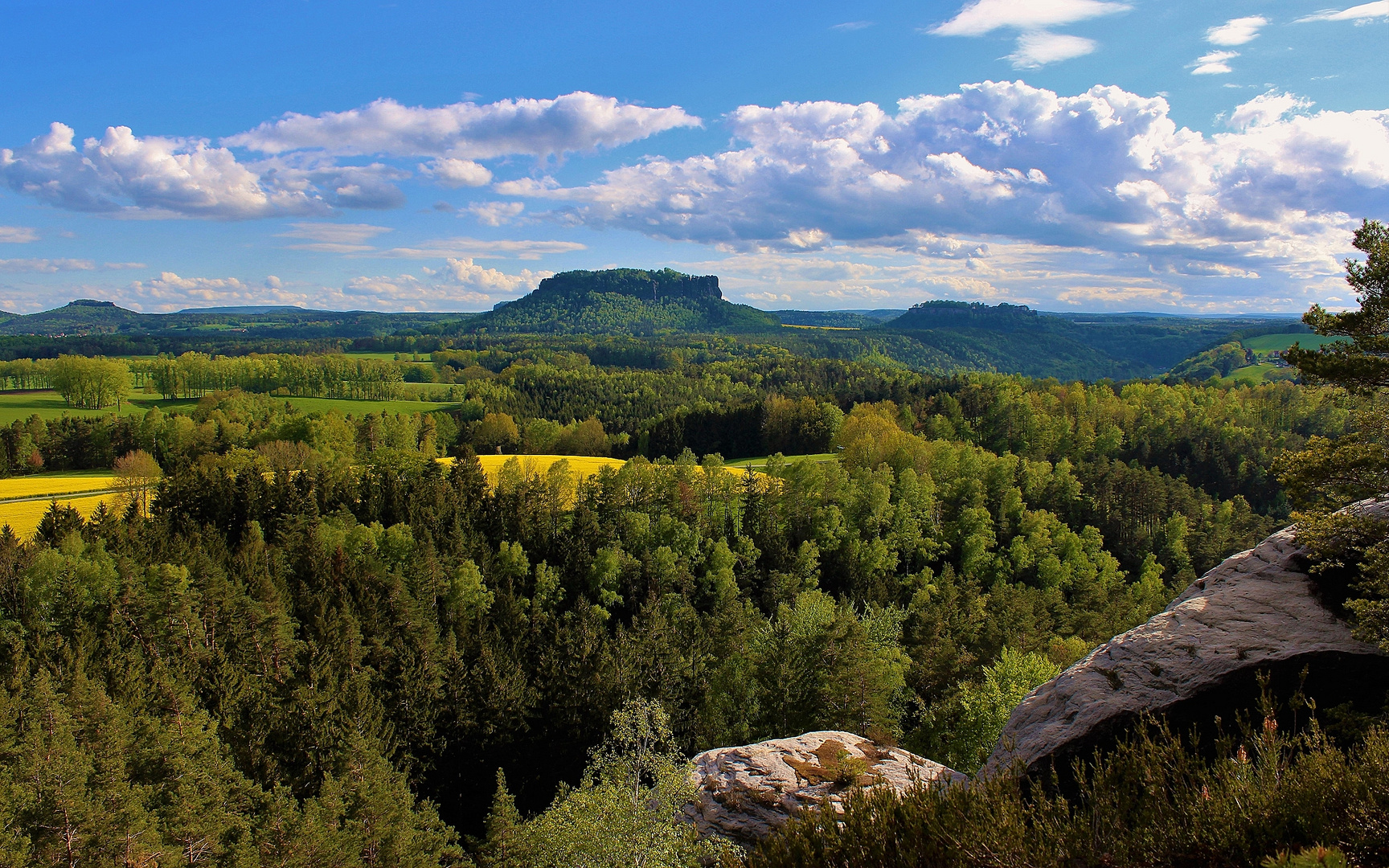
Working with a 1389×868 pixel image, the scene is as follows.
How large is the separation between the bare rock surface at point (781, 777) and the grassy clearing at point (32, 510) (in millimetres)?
64295

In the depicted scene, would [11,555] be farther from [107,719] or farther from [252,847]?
[252,847]

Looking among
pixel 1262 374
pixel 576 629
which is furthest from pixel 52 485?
pixel 1262 374

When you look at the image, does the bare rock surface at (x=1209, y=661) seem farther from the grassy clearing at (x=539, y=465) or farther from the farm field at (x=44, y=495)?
the farm field at (x=44, y=495)

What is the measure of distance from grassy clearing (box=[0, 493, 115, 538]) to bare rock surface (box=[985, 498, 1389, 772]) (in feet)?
242

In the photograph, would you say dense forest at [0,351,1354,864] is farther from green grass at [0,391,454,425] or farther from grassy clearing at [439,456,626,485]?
green grass at [0,391,454,425]

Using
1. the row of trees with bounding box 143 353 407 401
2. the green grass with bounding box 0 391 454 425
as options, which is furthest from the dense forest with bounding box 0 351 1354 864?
the row of trees with bounding box 143 353 407 401

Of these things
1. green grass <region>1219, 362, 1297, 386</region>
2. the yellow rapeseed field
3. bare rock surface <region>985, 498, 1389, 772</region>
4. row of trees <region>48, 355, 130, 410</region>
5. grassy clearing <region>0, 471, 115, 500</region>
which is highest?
row of trees <region>48, 355, 130, 410</region>

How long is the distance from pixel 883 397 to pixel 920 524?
203 ft

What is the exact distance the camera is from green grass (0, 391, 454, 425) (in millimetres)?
118125

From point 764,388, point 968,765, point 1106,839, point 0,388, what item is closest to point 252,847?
point 968,765

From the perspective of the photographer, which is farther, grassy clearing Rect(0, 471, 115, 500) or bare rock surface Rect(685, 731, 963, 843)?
grassy clearing Rect(0, 471, 115, 500)

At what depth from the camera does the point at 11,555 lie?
1806 inches

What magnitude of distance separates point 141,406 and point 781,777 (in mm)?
165895

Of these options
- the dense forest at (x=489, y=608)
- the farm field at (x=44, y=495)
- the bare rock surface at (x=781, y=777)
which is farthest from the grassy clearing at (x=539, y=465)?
the bare rock surface at (x=781, y=777)
